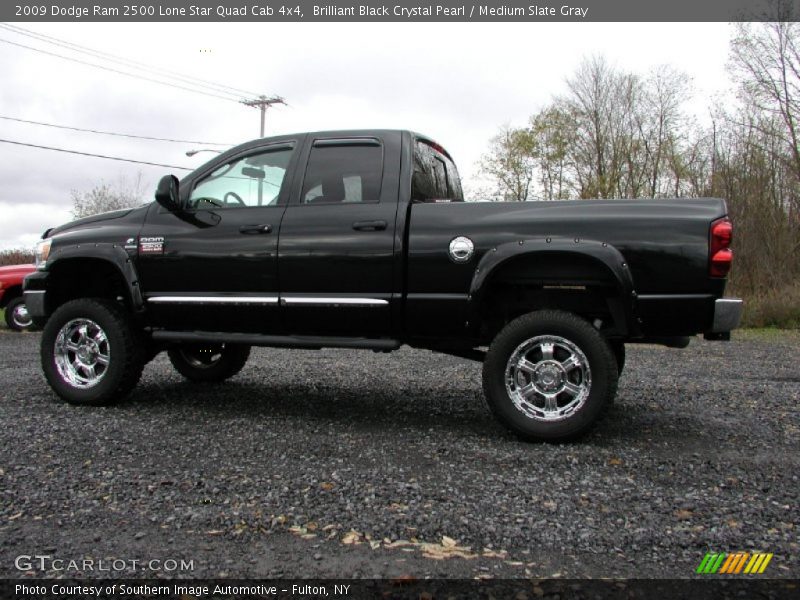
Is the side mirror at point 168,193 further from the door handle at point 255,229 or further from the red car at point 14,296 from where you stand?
the red car at point 14,296

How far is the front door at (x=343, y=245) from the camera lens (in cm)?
443

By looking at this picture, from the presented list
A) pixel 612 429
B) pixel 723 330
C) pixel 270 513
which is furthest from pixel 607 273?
pixel 270 513

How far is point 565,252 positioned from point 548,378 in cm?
79

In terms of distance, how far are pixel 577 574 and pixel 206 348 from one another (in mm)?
4640

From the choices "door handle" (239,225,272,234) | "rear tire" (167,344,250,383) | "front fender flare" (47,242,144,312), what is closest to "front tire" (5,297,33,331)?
"rear tire" (167,344,250,383)

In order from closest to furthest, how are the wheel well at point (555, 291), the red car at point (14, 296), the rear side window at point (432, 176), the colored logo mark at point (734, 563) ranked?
the colored logo mark at point (734, 563) < the wheel well at point (555, 291) < the rear side window at point (432, 176) < the red car at point (14, 296)

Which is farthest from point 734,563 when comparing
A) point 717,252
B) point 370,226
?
point 370,226

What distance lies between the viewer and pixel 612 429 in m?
4.53

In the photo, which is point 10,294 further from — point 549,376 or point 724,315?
point 724,315

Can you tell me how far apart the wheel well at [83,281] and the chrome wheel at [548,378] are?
3.17 meters

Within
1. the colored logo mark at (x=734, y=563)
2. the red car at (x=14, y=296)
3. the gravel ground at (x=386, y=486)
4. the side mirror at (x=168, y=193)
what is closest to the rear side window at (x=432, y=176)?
the gravel ground at (x=386, y=486)

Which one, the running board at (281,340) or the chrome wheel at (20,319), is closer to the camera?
the running board at (281,340)

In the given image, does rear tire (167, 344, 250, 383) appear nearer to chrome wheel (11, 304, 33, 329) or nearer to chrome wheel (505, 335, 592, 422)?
chrome wheel (505, 335, 592, 422)

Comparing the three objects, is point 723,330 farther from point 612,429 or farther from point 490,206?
point 490,206
